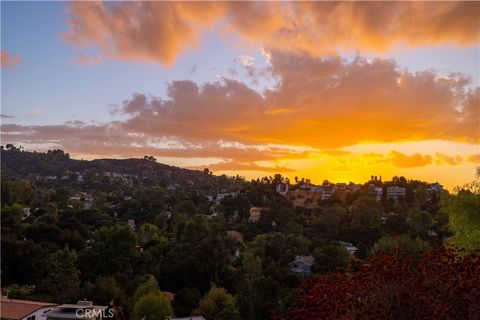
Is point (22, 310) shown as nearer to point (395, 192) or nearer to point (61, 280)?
point (61, 280)

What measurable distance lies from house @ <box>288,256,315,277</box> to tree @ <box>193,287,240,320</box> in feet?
39.8

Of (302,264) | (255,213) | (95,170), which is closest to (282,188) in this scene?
(255,213)

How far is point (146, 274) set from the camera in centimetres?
3086

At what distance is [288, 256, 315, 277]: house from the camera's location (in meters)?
36.9

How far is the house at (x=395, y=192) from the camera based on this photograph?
250 ft

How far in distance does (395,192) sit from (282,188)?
20.1 metres

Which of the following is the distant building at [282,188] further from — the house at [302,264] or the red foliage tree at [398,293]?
the red foliage tree at [398,293]

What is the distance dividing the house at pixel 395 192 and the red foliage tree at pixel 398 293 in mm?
71735

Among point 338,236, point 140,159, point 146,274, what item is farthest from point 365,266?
point 140,159

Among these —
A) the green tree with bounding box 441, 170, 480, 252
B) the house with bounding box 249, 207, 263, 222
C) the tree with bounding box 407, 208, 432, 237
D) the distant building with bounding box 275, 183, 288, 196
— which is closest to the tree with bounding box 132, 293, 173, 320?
the green tree with bounding box 441, 170, 480, 252

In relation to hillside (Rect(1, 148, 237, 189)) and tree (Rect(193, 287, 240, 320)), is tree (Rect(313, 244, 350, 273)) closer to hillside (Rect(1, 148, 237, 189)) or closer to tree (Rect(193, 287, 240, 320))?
tree (Rect(193, 287, 240, 320))

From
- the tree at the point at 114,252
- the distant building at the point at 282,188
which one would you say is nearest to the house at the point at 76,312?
the tree at the point at 114,252

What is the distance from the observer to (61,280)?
25078 millimetres

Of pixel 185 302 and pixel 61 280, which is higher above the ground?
pixel 61 280
